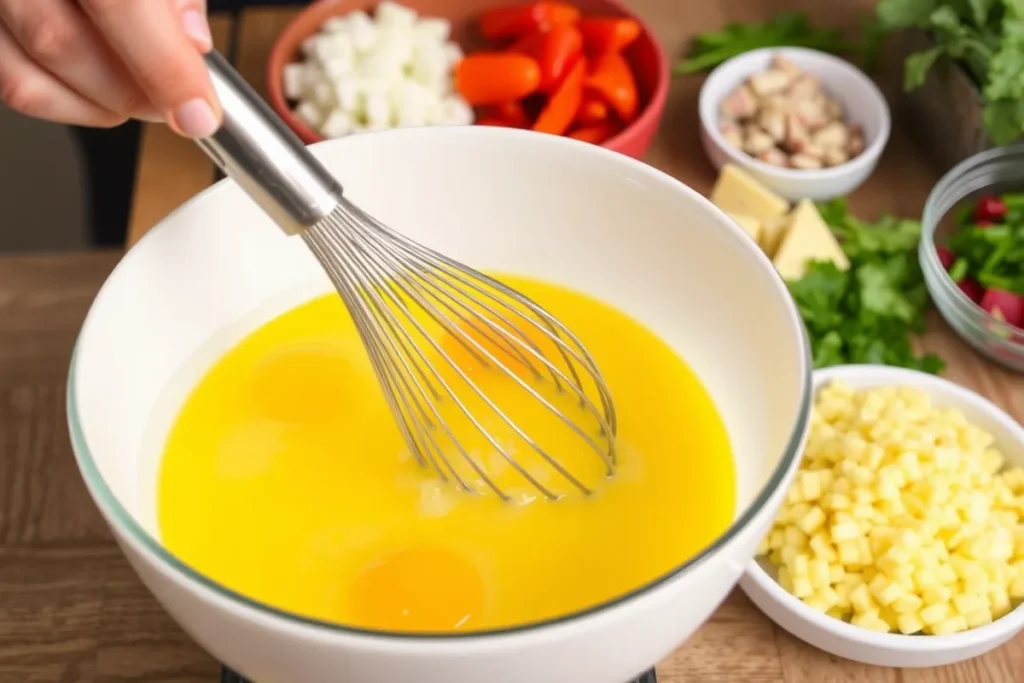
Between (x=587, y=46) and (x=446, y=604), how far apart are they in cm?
97

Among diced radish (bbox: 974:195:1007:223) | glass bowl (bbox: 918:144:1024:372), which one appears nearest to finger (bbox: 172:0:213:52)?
glass bowl (bbox: 918:144:1024:372)

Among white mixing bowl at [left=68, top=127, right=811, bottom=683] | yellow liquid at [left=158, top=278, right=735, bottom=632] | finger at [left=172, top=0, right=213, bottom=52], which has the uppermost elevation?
finger at [left=172, top=0, right=213, bottom=52]

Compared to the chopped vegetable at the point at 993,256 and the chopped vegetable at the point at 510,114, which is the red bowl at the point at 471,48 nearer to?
the chopped vegetable at the point at 510,114

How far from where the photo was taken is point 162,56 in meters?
0.68

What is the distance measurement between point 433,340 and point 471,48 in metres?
0.81

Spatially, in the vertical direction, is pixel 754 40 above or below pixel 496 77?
below

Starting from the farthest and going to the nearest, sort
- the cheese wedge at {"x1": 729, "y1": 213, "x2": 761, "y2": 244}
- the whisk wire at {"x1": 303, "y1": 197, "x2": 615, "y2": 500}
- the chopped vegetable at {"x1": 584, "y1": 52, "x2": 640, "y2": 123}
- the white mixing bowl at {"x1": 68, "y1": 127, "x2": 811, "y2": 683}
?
the chopped vegetable at {"x1": 584, "y1": 52, "x2": 640, "y2": 123}, the cheese wedge at {"x1": 729, "y1": 213, "x2": 761, "y2": 244}, the whisk wire at {"x1": 303, "y1": 197, "x2": 615, "y2": 500}, the white mixing bowl at {"x1": 68, "y1": 127, "x2": 811, "y2": 683}

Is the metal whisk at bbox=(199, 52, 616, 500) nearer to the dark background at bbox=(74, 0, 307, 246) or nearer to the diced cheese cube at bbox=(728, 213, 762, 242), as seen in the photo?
the diced cheese cube at bbox=(728, 213, 762, 242)

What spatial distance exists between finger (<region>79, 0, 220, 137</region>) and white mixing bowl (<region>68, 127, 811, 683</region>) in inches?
8.4

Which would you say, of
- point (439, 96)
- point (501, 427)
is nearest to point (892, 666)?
point (501, 427)

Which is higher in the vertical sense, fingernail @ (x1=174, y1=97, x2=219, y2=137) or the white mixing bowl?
fingernail @ (x1=174, y1=97, x2=219, y2=137)

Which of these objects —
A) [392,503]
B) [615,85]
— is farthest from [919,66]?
[392,503]

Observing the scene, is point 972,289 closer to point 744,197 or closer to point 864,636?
point 744,197

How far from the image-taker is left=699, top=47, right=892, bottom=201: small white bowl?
141 cm
